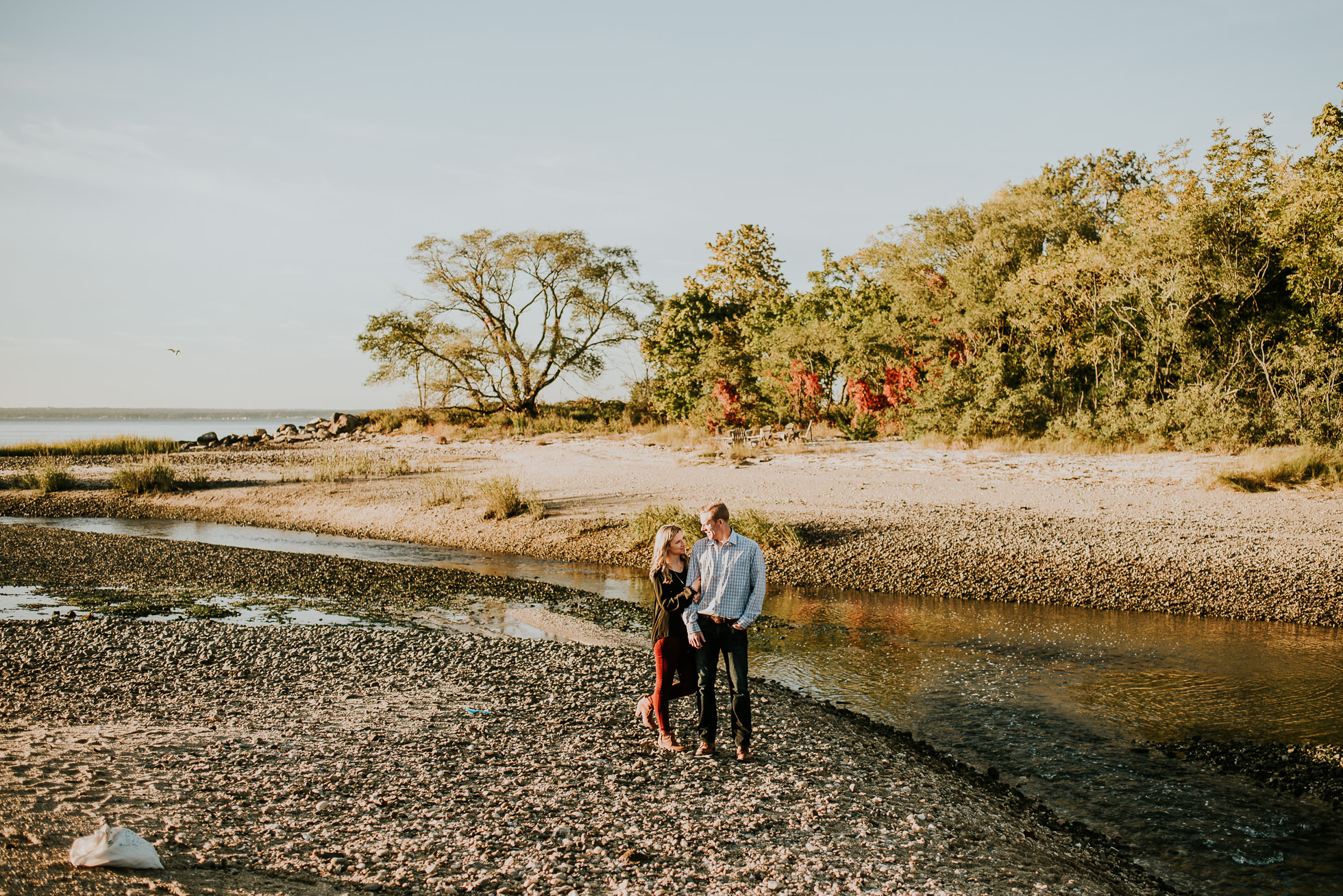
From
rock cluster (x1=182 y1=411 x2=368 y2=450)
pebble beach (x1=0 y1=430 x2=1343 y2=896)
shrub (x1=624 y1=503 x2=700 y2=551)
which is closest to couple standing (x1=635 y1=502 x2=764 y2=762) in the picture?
pebble beach (x1=0 y1=430 x2=1343 y2=896)

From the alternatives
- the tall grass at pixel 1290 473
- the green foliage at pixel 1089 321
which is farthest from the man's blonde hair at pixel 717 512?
the green foliage at pixel 1089 321

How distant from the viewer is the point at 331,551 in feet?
53.8

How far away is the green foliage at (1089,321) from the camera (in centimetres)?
1948

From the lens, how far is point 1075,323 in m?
24.1

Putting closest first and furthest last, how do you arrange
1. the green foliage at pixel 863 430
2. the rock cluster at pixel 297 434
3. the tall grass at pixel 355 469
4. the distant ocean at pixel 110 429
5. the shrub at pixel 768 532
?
the shrub at pixel 768 532 → the tall grass at pixel 355 469 → the green foliage at pixel 863 430 → the rock cluster at pixel 297 434 → the distant ocean at pixel 110 429

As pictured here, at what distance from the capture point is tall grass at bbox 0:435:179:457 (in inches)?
1367

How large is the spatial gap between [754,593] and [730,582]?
183 mm

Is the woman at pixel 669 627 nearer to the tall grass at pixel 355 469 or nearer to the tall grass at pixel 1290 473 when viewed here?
the tall grass at pixel 1290 473

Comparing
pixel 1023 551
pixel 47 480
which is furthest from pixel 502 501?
pixel 47 480

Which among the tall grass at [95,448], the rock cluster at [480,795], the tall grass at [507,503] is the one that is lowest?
the rock cluster at [480,795]

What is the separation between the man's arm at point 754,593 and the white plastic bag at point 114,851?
3.43m

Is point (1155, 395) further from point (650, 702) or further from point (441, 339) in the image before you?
point (441, 339)

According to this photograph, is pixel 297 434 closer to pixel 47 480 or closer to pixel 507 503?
pixel 47 480

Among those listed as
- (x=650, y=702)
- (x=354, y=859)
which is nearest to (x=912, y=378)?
(x=650, y=702)
